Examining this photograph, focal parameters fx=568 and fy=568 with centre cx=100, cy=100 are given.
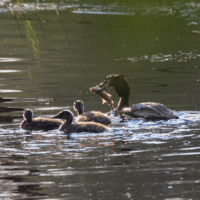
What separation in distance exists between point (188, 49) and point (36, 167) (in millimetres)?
13196

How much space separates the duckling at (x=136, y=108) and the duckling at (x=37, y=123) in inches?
64.4

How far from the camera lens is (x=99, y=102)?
12.1m

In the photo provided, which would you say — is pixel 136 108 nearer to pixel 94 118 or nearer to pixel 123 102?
pixel 94 118

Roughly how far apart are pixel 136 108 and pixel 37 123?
201 centimetres

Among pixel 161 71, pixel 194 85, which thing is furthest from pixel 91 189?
pixel 161 71

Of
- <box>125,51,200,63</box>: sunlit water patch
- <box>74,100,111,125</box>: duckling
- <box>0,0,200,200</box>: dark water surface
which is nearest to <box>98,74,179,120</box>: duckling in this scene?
<box>0,0,200,200</box>: dark water surface

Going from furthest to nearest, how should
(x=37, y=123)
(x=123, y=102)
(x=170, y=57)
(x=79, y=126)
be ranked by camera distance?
(x=170, y=57), (x=123, y=102), (x=37, y=123), (x=79, y=126)

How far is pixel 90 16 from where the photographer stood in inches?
917

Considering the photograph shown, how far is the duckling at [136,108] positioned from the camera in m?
9.90

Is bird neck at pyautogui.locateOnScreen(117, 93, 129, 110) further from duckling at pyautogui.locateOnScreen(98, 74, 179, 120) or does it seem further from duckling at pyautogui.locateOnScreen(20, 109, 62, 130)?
duckling at pyautogui.locateOnScreen(20, 109, 62, 130)

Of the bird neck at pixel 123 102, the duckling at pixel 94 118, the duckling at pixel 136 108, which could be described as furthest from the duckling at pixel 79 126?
the bird neck at pixel 123 102

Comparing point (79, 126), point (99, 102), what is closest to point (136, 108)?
point (79, 126)

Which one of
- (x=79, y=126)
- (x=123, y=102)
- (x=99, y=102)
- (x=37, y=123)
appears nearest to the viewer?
(x=79, y=126)

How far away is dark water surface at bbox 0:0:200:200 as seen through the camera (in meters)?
6.07
